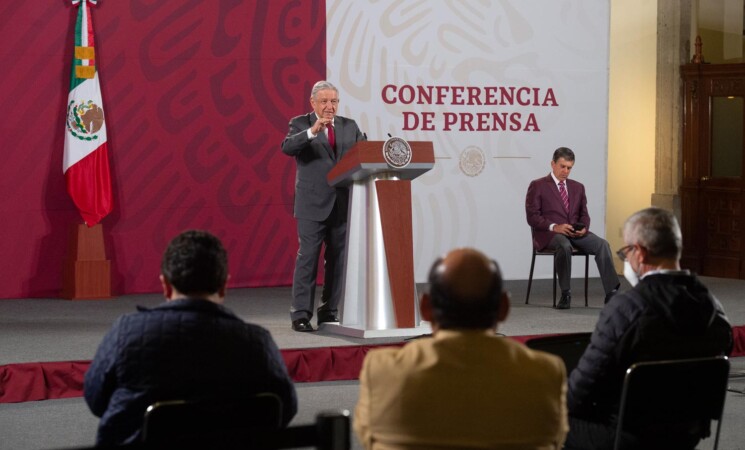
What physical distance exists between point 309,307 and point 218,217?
6.85ft

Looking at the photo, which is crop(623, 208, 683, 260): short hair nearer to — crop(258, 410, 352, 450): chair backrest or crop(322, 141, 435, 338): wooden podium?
crop(258, 410, 352, 450): chair backrest

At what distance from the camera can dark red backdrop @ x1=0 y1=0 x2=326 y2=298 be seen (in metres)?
7.59

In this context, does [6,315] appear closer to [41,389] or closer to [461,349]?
[41,389]

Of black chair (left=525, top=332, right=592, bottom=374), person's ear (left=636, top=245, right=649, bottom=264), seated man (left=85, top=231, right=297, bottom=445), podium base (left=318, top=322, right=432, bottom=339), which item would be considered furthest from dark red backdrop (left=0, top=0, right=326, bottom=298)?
person's ear (left=636, top=245, right=649, bottom=264)

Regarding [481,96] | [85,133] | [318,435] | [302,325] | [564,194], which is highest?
[481,96]

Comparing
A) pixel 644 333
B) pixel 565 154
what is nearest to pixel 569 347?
pixel 644 333

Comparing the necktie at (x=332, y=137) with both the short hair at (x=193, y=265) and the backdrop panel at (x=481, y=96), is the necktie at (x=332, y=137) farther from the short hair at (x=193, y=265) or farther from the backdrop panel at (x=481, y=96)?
the short hair at (x=193, y=265)

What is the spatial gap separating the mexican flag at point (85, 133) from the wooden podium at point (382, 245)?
233 cm

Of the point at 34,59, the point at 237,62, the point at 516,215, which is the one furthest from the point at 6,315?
the point at 516,215

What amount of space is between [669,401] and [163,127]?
5701 mm

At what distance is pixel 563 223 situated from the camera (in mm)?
7637

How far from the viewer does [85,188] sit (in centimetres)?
755

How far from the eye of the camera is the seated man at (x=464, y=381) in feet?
6.30

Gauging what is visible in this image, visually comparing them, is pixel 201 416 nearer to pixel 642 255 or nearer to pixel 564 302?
pixel 642 255
